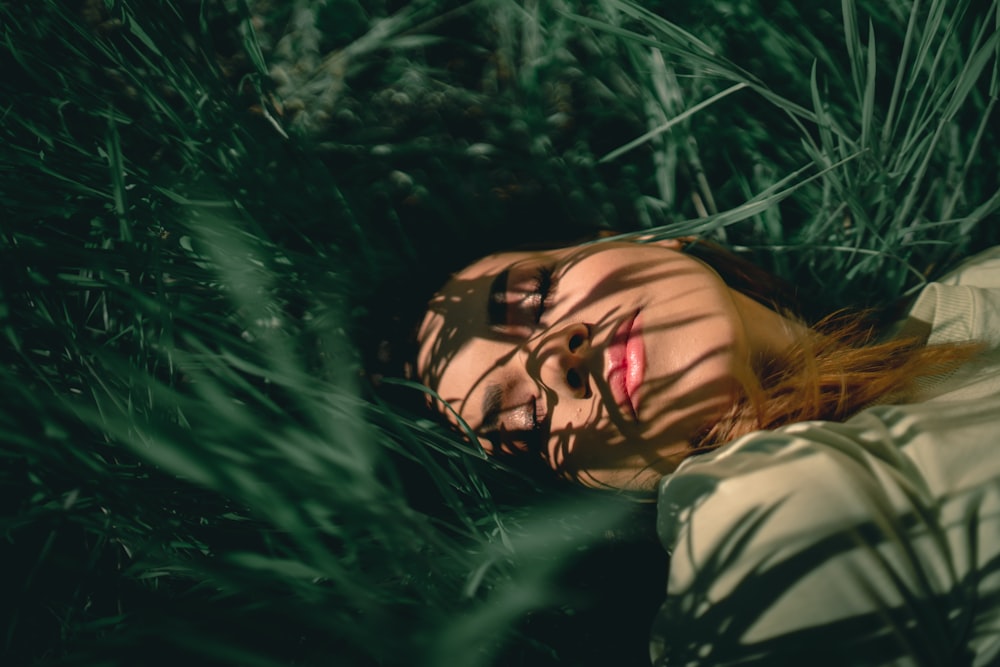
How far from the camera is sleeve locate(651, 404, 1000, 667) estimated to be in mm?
518

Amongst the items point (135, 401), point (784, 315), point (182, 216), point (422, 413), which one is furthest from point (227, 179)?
point (784, 315)

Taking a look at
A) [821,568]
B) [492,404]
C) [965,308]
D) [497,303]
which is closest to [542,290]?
[497,303]

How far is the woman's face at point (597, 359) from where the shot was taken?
2.05 feet

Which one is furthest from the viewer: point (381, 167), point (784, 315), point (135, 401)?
point (381, 167)

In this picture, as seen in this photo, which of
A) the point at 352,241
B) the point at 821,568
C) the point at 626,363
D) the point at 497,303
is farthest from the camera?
the point at 352,241

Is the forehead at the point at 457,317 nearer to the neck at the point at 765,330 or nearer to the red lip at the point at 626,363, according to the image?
the red lip at the point at 626,363

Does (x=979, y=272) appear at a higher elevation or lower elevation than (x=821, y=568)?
higher

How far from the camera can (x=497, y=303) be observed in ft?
2.43

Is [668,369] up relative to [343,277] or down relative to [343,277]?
down

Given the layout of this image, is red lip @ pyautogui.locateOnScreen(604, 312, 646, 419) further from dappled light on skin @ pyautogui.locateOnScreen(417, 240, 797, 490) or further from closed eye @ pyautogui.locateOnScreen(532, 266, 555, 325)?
closed eye @ pyautogui.locateOnScreen(532, 266, 555, 325)

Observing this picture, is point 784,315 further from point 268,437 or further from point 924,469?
point 268,437

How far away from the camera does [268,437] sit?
0.42 metres

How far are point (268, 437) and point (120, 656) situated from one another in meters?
0.16

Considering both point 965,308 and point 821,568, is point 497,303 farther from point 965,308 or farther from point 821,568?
point 965,308
